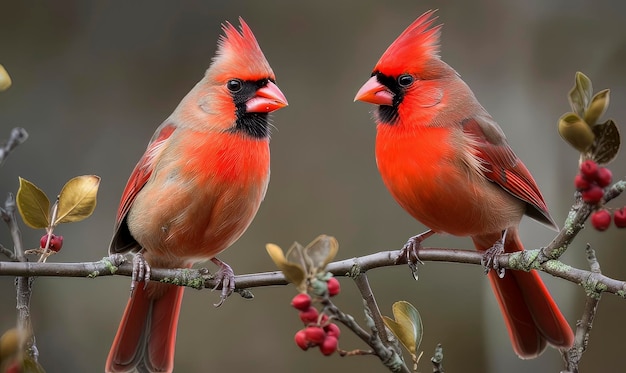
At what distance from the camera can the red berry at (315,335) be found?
1596 millimetres

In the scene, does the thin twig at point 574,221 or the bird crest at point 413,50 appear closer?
the thin twig at point 574,221

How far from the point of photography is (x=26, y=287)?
194 cm

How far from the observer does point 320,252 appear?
1.50 m

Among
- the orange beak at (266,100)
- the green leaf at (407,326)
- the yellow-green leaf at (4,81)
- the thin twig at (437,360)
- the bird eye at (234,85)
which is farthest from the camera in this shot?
the bird eye at (234,85)

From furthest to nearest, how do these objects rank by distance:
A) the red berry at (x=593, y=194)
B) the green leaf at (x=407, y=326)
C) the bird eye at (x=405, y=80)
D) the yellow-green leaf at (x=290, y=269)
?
the bird eye at (x=405, y=80), the green leaf at (x=407, y=326), the red berry at (x=593, y=194), the yellow-green leaf at (x=290, y=269)

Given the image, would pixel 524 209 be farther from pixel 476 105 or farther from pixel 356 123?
pixel 356 123

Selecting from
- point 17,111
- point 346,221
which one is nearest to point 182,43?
point 17,111

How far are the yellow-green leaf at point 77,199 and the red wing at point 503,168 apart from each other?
124cm

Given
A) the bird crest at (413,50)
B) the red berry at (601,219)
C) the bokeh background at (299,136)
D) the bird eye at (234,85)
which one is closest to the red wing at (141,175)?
the bird eye at (234,85)

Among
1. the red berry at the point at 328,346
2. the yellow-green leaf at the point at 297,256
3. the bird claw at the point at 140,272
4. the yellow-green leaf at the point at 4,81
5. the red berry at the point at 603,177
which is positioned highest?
the red berry at the point at 603,177

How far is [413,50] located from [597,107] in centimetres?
113

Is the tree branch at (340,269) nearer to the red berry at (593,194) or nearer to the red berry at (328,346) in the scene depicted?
the red berry at (593,194)

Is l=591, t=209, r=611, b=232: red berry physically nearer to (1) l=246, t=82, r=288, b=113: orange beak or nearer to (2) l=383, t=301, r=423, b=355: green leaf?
(2) l=383, t=301, r=423, b=355: green leaf

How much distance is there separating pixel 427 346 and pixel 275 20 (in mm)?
3009
